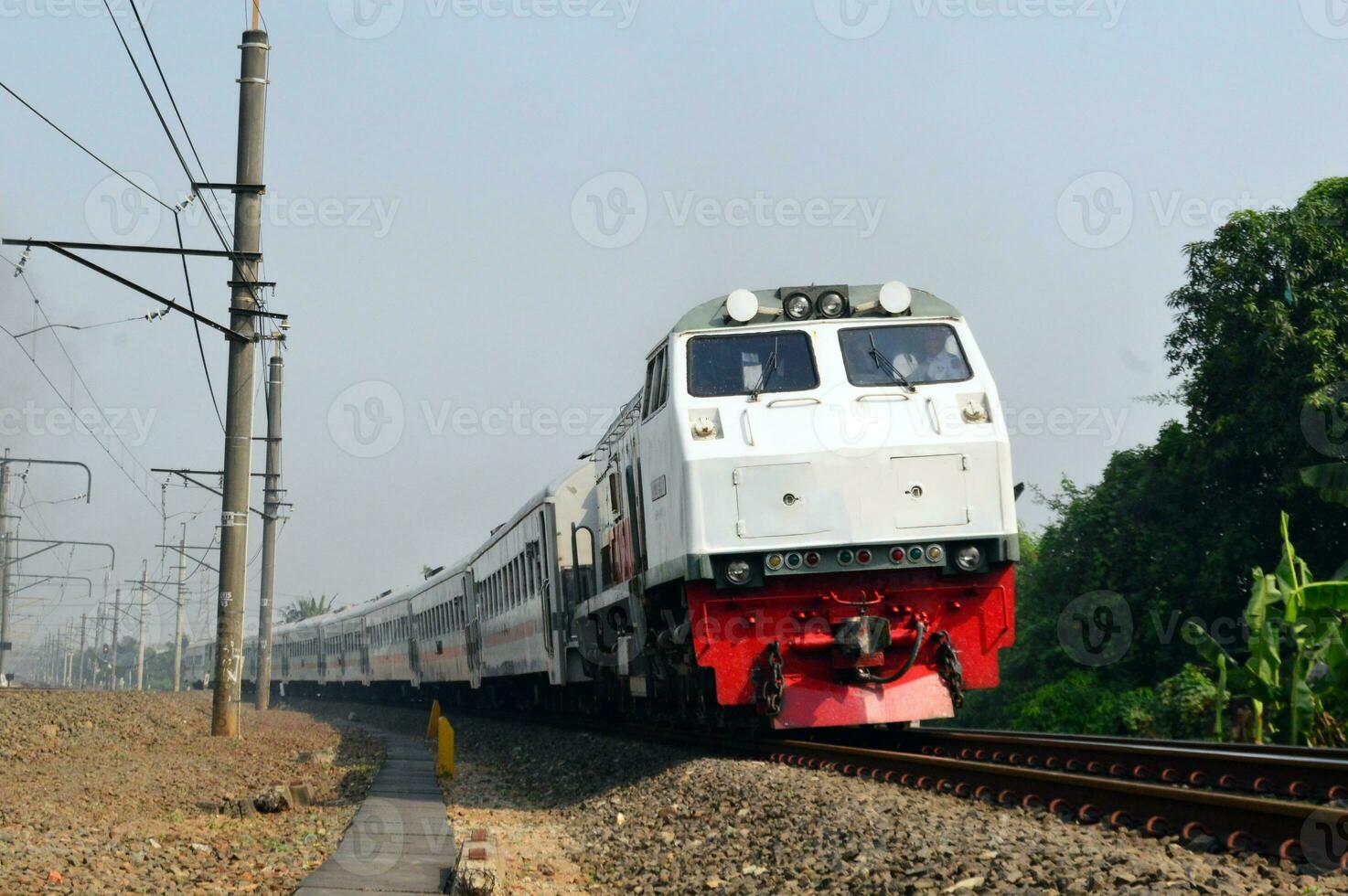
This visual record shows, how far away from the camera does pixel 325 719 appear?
96.3 feet

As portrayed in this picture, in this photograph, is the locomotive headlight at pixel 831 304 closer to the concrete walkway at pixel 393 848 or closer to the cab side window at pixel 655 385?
the cab side window at pixel 655 385

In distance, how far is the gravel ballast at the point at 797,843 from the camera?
5.12 meters

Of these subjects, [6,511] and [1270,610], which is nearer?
[1270,610]

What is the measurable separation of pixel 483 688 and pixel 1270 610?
16.3 m

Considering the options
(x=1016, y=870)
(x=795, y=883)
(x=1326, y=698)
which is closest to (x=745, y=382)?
(x=795, y=883)

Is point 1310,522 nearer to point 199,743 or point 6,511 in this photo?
point 199,743

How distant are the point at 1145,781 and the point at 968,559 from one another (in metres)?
2.41

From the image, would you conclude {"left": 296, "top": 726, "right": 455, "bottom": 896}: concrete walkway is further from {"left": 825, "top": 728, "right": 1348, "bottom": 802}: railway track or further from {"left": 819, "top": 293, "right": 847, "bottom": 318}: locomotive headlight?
{"left": 819, "top": 293, "right": 847, "bottom": 318}: locomotive headlight

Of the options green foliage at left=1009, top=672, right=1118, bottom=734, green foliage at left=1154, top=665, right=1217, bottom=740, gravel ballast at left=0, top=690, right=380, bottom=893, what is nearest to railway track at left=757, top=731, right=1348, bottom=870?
gravel ballast at left=0, top=690, right=380, bottom=893

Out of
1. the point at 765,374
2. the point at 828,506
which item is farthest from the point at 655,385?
the point at 828,506

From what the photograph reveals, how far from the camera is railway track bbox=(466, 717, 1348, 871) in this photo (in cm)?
544

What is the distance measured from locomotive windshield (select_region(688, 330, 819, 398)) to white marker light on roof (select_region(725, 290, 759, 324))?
140mm

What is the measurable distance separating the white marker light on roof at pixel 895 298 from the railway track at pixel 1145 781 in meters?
3.42

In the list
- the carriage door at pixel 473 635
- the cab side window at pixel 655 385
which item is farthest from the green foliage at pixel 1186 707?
the carriage door at pixel 473 635
